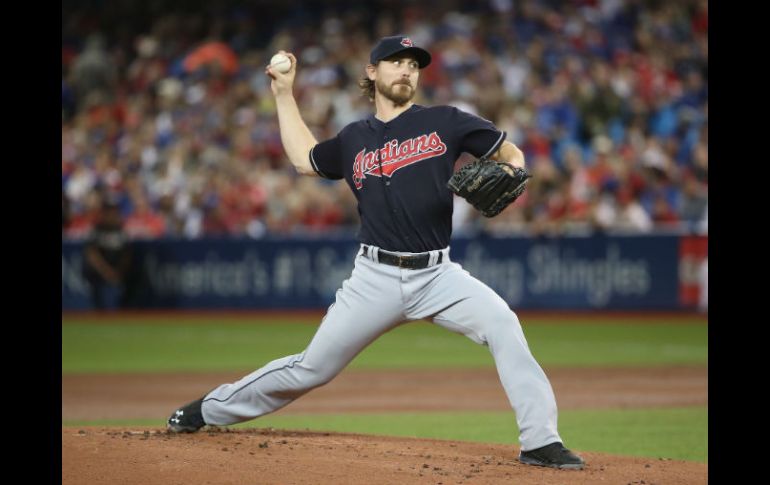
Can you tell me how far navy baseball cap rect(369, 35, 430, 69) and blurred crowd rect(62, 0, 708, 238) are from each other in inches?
436

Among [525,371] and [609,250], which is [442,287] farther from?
[609,250]

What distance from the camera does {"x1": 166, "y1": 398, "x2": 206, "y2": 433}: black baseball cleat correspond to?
20.4ft

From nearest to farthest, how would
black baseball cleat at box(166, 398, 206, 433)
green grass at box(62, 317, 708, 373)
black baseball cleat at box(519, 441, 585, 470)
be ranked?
black baseball cleat at box(519, 441, 585, 470), black baseball cleat at box(166, 398, 206, 433), green grass at box(62, 317, 708, 373)

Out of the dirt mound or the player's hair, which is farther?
the player's hair

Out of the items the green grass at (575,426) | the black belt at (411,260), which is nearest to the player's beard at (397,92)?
the black belt at (411,260)

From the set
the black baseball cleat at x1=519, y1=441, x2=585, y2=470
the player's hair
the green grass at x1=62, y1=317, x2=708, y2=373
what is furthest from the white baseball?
the green grass at x1=62, y1=317, x2=708, y2=373

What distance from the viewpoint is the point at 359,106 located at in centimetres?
1978

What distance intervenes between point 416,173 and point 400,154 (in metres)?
0.13

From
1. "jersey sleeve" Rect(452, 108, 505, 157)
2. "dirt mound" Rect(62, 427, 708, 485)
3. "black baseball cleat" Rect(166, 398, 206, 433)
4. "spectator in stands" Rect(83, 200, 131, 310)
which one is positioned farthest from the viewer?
"spectator in stands" Rect(83, 200, 131, 310)

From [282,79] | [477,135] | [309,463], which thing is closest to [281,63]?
[282,79]

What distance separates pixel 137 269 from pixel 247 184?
7.42 ft

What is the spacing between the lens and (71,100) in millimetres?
23109

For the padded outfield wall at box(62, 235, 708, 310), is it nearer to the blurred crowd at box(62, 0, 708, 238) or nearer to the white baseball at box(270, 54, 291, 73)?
the blurred crowd at box(62, 0, 708, 238)
